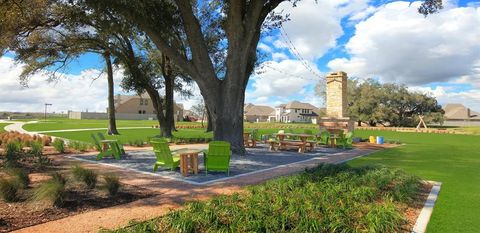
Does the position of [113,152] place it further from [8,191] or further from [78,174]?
[8,191]

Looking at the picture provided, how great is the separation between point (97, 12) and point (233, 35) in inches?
199

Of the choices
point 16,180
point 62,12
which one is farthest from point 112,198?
point 62,12

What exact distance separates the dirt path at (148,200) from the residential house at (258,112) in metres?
98.9

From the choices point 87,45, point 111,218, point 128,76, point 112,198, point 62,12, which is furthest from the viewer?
point 128,76

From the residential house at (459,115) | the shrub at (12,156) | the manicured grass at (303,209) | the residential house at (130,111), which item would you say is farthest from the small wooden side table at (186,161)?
the residential house at (459,115)

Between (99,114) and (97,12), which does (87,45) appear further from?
(99,114)

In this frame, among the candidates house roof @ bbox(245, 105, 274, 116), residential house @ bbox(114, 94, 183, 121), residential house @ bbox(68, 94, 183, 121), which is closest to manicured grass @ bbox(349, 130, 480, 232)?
residential house @ bbox(68, 94, 183, 121)

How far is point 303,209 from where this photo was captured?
5.43 meters

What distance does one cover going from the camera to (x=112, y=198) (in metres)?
6.64

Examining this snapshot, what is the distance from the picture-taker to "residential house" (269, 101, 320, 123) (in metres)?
104

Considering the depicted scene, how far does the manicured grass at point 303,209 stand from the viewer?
480cm

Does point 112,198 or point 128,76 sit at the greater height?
point 128,76

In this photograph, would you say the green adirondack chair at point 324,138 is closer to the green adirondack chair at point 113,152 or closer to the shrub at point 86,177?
the green adirondack chair at point 113,152

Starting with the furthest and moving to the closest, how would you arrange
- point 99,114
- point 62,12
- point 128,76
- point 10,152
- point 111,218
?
point 99,114 < point 128,76 < point 62,12 < point 10,152 < point 111,218
